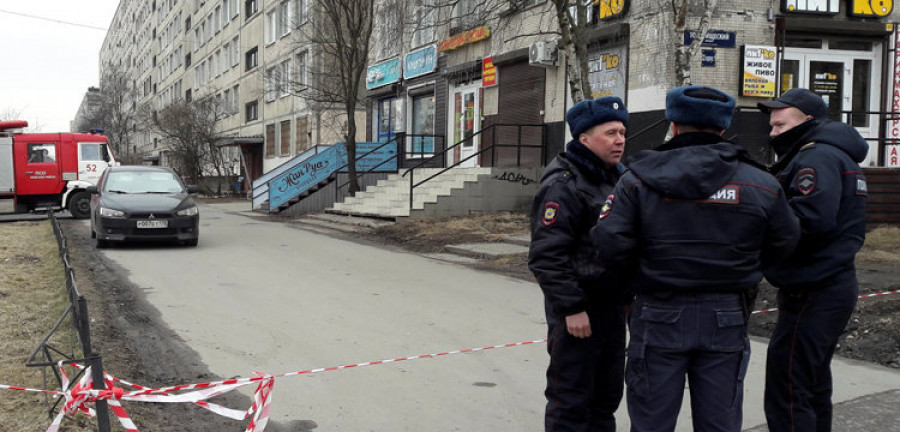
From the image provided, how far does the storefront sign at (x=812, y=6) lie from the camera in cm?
1398

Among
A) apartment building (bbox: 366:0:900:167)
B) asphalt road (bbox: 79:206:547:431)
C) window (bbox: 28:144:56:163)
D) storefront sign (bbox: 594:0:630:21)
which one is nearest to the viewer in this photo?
asphalt road (bbox: 79:206:547:431)

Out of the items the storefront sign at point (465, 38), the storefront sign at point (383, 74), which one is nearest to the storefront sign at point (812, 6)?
the storefront sign at point (465, 38)

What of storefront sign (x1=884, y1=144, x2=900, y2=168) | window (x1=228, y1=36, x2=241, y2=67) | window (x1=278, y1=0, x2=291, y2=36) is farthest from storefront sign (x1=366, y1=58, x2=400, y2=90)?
window (x1=228, y1=36, x2=241, y2=67)

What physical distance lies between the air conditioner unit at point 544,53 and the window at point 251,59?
90.4 ft

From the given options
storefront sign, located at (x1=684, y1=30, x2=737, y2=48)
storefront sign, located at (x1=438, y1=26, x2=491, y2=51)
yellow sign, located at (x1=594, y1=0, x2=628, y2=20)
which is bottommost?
storefront sign, located at (x1=684, y1=30, x2=737, y2=48)

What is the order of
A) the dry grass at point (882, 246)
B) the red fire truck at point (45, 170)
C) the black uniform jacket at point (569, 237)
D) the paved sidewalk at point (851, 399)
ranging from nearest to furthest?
the black uniform jacket at point (569, 237), the paved sidewalk at point (851, 399), the dry grass at point (882, 246), the red fire truck at point (45, 170)

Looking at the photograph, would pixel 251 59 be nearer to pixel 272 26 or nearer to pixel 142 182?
pixel 272 26

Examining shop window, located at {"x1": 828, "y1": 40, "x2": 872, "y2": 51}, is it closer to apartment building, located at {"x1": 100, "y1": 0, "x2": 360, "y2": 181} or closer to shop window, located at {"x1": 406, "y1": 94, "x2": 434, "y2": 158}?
shop window, located at {"x1": 406, "y1": 94, "x2": 434, "y2": 158}

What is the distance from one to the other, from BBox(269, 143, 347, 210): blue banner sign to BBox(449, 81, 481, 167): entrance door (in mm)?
4396

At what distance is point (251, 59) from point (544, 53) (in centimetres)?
2944

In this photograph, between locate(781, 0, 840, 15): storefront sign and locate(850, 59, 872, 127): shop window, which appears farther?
locate(850, 59, 872, 127): shop window

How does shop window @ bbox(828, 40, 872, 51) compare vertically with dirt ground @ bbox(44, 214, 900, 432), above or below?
above

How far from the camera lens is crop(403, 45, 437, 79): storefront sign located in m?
23.5

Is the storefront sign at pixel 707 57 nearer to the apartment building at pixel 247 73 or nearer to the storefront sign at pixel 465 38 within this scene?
the storefront sign at pixel 465 38
